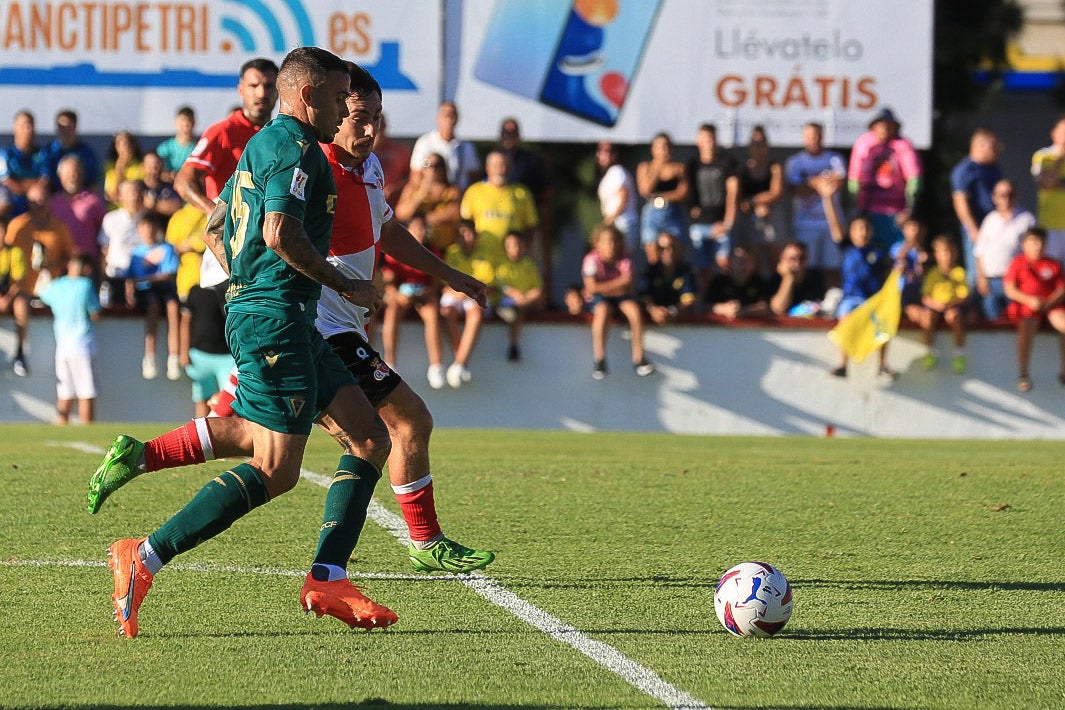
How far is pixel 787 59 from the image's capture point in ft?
60.7

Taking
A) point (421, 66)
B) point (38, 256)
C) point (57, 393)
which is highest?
point (421, 66)

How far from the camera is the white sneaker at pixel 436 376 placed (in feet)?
55.3

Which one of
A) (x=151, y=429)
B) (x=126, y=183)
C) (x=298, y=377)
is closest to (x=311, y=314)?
(x=298, y=377)

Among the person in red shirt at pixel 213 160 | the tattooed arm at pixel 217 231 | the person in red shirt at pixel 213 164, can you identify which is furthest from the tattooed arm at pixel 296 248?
the person in red shirt at pixel 213 160

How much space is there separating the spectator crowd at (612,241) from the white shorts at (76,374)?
0.02m

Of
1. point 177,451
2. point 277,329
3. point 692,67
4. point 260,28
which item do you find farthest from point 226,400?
point 692,67

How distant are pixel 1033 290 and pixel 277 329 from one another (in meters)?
13.0

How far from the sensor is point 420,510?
22.2ft

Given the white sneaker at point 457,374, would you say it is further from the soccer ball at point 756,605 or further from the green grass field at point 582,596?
→ the soccer ball at point 756,605

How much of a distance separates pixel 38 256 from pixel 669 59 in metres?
7.36

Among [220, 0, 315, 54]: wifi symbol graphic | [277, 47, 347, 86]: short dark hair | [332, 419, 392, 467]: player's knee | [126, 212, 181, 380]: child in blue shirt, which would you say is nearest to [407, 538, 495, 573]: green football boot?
[332, 419, 392, 467]: player's knee

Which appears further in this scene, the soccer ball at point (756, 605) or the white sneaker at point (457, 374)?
the white sneaker at point (457, 374)

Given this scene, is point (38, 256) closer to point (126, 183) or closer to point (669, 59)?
point (126, 183)

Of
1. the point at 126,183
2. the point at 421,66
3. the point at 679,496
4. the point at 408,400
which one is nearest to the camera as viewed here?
the point at 408,400
